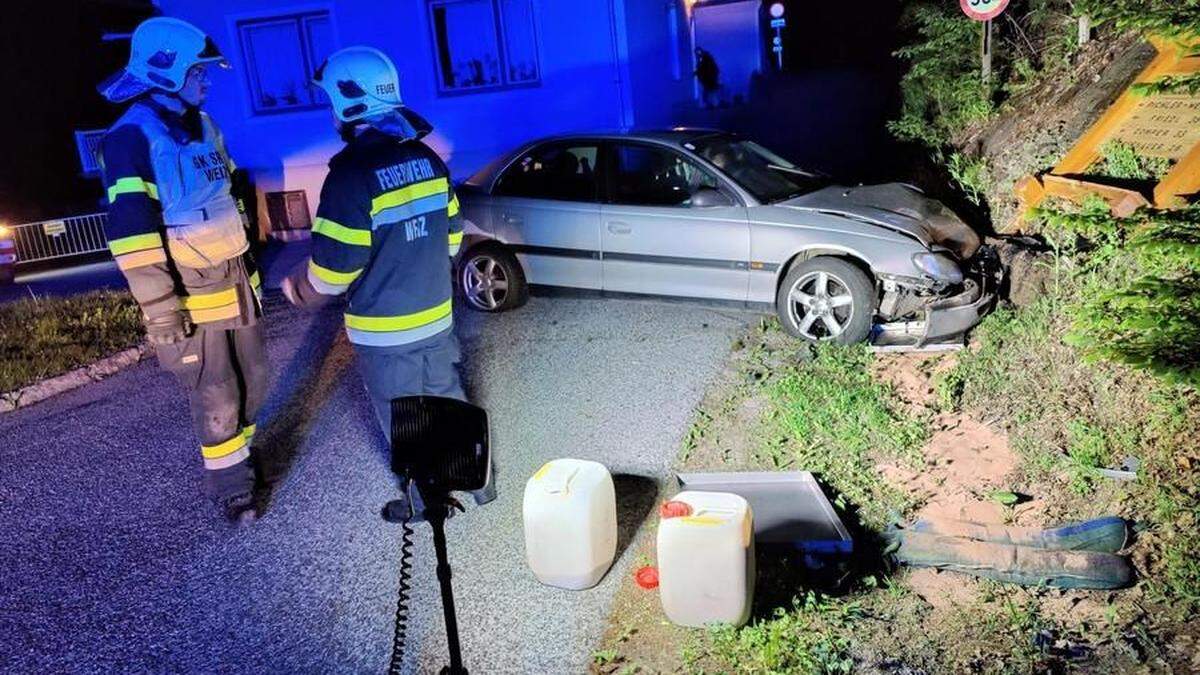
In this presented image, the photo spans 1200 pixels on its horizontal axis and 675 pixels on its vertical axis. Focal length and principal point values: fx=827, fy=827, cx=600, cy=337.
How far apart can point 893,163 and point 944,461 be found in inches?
329

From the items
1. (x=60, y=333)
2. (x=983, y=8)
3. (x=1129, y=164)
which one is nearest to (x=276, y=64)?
(x=60, y=333)

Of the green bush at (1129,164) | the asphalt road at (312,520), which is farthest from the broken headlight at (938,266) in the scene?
the asphalt road at (312,520)

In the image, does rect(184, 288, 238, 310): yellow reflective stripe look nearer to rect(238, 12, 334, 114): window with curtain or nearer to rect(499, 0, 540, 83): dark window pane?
rect(499, 0, 540, 83): dark window pane

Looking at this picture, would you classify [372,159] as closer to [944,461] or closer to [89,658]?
[89,658]

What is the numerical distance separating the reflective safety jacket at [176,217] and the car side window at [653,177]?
3.28 metres

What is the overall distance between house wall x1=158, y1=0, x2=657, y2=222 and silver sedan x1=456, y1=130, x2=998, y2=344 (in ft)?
16.9

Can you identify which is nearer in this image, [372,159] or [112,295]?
[372,159]

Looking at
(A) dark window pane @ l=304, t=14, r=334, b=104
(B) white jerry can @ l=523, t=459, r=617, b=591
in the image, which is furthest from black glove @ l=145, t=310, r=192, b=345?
(A) dark window pane @ l=304, t=14, r=334, b=104

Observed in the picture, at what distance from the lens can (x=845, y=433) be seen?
4.60m

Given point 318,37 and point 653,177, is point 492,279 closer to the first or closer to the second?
point 653,177

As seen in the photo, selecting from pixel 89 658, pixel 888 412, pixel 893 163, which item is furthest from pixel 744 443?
pixel 893 163

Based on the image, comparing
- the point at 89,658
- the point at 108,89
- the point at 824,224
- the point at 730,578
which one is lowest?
the point at 89,658

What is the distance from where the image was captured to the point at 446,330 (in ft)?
12.8

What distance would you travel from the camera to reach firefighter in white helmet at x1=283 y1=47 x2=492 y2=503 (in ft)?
11.4
